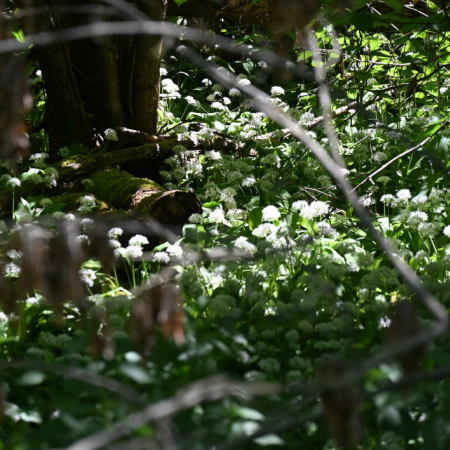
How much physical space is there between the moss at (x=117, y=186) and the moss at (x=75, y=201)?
110 mm

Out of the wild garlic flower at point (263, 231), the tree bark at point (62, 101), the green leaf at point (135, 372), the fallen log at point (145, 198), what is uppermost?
the tree bark at point (62, 101)

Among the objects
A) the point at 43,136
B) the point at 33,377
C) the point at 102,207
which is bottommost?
the point at 33,377

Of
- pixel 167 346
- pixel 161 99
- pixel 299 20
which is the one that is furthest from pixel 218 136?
pixel 299 20

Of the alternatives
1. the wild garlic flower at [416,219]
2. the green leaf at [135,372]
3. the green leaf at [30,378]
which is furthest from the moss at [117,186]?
the green leaf at [135,372]

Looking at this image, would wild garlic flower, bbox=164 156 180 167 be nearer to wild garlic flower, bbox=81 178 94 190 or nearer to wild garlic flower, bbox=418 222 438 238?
wild garlic flower, bbox=81 178 94 190

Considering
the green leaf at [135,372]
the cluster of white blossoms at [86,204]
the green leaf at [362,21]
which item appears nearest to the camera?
the green leaf at [135,372]

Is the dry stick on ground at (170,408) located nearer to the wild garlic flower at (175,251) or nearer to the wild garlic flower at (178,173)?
the wild garlic flower at (175,251)

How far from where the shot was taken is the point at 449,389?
4.69 ft

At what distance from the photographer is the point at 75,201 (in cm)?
349

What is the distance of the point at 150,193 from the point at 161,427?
9.02 feet

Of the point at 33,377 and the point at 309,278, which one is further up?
the point at 309,278

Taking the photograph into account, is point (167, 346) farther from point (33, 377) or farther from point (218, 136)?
point (218, 136)

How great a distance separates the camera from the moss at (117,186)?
3.61 m

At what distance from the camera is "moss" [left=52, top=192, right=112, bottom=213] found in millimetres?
3444
